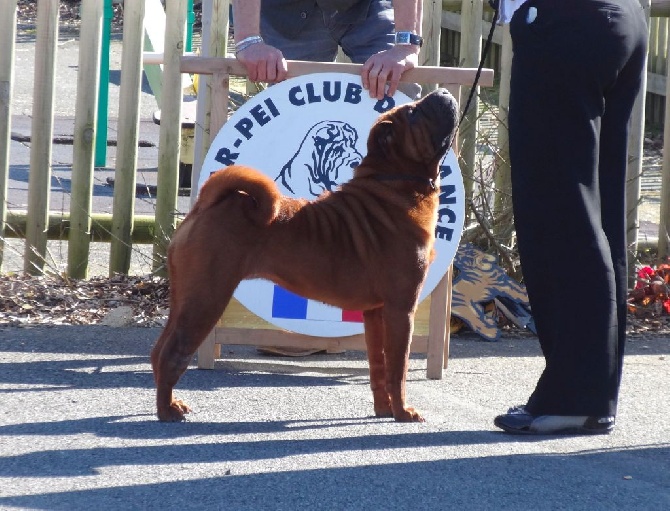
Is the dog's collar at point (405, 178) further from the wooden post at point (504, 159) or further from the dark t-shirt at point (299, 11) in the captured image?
the wooden post at point (504, 159)

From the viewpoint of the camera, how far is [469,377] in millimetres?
5422

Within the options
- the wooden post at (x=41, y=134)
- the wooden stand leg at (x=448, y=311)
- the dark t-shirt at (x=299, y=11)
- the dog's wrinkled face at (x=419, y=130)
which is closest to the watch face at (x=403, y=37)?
the dark t-shirt at (x=299, y=11)

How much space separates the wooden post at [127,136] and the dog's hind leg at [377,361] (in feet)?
8.87

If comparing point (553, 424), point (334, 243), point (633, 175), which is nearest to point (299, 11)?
point (334, 243)

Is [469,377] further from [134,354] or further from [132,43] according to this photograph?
[132,43]

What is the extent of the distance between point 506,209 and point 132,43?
8.00 feet

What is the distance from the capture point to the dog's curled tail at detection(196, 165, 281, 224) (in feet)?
13.8

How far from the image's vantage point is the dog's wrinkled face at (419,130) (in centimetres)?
433

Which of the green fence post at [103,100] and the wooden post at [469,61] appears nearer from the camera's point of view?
the wooden post at [469,61]

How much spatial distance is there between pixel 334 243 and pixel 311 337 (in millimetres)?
1074

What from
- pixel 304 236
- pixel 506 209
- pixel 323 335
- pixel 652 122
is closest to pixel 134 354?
pixel 323 335

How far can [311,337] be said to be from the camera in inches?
211

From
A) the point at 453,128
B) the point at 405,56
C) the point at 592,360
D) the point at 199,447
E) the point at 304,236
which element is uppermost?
the point at 405,56

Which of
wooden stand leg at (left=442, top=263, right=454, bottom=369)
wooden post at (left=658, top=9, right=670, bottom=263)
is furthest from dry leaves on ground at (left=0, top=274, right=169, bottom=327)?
wooden post at (left=658, top=9, right=670, bottom=263)
